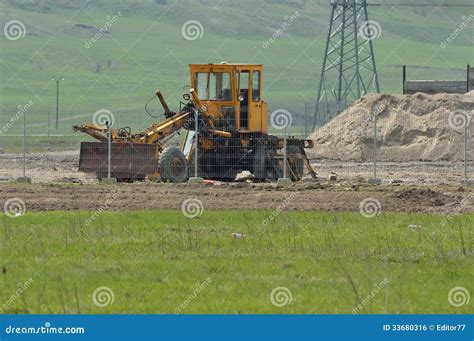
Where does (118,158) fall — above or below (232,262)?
above

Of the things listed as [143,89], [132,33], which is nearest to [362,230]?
[143,89]

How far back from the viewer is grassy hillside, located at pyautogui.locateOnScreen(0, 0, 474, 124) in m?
141

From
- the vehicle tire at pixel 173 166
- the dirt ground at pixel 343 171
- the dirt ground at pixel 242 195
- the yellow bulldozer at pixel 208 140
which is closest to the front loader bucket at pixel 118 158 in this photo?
the yellow bulldozer at pixel 208 140

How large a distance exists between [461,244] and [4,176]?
21023mm

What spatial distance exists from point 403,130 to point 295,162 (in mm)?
14779

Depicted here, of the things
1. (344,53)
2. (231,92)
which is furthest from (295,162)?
(344,53)

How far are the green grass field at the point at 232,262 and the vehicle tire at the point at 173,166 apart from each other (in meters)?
8.84

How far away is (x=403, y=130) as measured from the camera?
1983 inches

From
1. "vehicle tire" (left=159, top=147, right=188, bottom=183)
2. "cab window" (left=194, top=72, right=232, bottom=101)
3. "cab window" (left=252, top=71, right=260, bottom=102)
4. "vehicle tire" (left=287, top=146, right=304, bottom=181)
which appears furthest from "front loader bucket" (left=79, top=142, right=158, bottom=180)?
"vehicle tire" (left=287, top=146, right=304, bottom=181)

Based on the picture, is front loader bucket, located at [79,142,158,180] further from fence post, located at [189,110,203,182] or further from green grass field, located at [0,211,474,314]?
green grass field, located at [0,211,474,314]

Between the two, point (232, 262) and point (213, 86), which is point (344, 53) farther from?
point (232, 262)

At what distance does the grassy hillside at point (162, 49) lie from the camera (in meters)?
141

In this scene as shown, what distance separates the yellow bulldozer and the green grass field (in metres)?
9.00

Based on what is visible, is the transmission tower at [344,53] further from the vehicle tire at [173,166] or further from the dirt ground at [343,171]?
the vehicle tire at [173,166]
